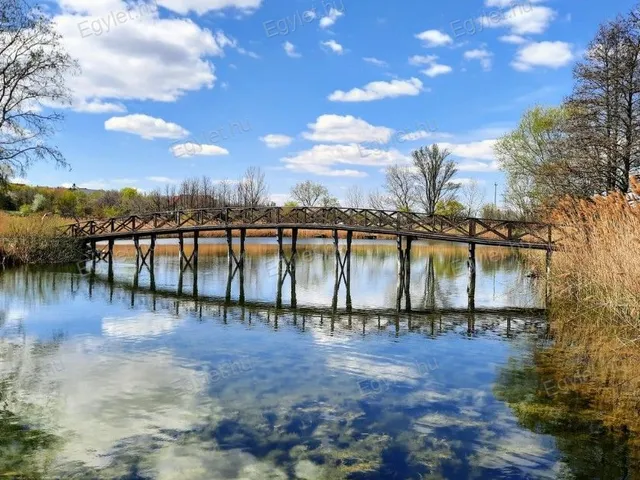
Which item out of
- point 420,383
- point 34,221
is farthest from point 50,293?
point 420,383

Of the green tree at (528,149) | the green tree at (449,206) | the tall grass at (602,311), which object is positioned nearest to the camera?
the tall grass at (602,311)

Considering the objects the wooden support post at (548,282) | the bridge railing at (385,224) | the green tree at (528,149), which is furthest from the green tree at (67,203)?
the wooden support post at (548,282)

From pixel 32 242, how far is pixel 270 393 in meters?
24.1

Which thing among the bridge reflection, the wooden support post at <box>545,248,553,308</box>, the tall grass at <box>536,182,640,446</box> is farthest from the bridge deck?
the tall grass at <box>536,182,640,446</box>

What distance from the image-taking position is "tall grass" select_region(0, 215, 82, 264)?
87.1 feet

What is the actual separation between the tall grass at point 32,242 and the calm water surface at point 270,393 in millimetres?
10511

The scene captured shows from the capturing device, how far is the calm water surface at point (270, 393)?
565cm

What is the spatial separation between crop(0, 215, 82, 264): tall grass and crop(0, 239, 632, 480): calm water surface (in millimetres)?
10511

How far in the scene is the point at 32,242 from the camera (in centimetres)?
2703

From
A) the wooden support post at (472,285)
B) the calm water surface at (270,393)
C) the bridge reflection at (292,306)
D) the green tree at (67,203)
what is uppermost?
the green tree at (67,203)

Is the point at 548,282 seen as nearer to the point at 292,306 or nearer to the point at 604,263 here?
the point at 604,263

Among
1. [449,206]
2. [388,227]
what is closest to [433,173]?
[449,206]

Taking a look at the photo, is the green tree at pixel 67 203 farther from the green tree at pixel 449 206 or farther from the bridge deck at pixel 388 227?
the green tree at pixel 449 206

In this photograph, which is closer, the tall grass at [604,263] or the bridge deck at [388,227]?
the tall grass at [604,263]
